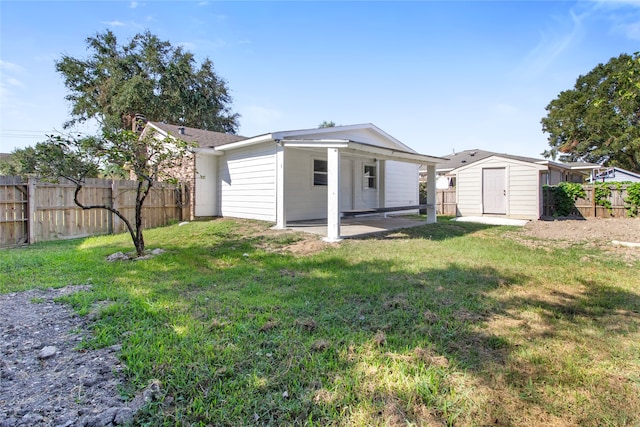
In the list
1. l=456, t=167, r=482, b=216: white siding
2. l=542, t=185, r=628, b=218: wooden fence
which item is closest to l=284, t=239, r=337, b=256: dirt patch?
l=456, t=167, r=482, b=216: white siding

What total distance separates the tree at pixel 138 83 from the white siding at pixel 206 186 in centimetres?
1311

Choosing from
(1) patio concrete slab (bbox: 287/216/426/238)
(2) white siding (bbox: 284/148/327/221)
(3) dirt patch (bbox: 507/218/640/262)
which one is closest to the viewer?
(3) dirt patch (bbox: 507/218/640/262)

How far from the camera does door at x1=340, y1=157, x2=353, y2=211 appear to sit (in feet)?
41.2

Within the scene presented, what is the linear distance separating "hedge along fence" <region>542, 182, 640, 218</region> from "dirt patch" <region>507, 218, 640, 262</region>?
77.8 inches

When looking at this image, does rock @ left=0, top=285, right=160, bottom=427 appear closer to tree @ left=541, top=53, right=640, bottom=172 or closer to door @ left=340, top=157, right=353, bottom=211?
door @ left=340, top=157, right=353, bottom=211

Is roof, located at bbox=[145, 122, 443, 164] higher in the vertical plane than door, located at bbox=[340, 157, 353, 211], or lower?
higher

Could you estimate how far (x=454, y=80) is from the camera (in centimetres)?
1283

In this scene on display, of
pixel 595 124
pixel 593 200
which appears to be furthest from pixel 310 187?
pixel 595 124

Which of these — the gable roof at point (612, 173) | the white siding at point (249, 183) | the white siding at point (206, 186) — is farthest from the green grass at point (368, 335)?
the gable roof at point (612, 173)

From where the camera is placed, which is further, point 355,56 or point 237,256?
point 355,56

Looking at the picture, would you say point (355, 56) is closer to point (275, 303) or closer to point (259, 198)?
point (259, 198)

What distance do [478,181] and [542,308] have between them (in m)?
12.5

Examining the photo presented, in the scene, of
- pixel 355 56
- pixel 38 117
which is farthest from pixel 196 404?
pixel 38 117

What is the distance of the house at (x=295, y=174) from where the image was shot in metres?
9.38
